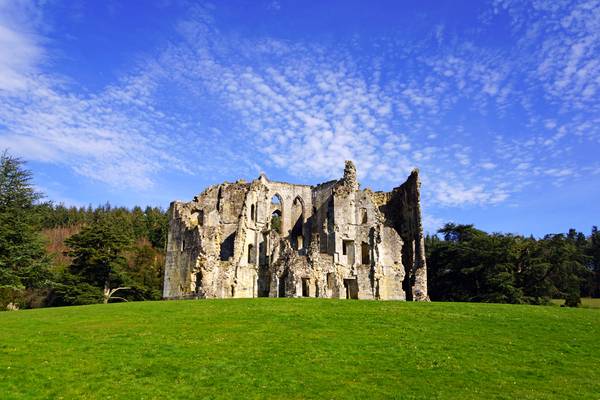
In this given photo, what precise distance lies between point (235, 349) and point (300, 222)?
3482cm

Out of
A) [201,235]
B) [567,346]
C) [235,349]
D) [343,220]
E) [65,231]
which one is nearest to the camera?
[235,349]

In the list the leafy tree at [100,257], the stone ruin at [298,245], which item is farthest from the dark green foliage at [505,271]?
the leafy tree at [100,257]

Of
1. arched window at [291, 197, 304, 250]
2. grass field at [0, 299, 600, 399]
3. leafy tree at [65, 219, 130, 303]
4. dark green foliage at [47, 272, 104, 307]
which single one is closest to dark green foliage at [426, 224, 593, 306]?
arched window at [291, 197, 304, 250]

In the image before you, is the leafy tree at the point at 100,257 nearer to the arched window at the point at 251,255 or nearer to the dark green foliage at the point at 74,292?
the dark green foliage at the point at 74,292

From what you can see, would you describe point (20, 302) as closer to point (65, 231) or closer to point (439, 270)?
point (439, 270)

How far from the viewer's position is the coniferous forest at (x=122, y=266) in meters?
41.7

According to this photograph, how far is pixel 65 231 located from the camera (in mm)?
102688

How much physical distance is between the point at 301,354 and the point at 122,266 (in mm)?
38456

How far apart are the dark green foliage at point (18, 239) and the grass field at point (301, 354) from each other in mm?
14543

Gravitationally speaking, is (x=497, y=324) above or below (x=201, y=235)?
below

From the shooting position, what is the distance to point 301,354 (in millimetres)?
18203

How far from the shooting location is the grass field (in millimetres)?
14844

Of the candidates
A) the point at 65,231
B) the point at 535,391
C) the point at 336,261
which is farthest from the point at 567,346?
the point at 65,231

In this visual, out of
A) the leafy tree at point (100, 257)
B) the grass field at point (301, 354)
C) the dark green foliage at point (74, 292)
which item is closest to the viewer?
the grass field at point (301, 354)
